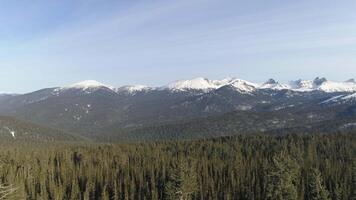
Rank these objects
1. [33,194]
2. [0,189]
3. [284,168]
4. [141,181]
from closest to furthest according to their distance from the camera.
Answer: [0,189] < [284,168] < [33,194] < [141,181]

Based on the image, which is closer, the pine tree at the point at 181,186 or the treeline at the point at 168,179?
the pine tree at the point at 181,186

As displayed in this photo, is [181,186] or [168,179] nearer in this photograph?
[181,186]

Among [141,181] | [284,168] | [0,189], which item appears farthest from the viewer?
[141,181]

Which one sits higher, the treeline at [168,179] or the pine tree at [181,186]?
the pine tree at [181,186]

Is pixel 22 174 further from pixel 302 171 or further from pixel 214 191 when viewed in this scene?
pixel 302 171

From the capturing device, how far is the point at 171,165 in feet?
570

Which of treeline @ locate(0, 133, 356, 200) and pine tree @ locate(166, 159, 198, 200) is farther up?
pine tree @ locate(166, 159, 198, 200)

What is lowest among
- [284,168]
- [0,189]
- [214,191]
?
[214,191]

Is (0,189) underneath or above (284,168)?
above

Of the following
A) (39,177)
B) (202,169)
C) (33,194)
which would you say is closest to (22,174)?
(39,177)

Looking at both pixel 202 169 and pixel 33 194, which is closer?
pixel 33 194

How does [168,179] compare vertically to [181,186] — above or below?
below

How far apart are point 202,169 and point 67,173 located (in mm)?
45783

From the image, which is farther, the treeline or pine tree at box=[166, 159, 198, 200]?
the treeline
